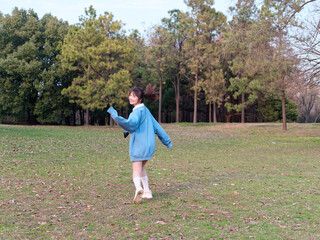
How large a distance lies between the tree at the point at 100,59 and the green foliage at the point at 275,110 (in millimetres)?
18665

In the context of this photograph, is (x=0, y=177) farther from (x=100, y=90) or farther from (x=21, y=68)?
(x=21, y=68)

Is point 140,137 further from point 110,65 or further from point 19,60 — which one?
point 19,60

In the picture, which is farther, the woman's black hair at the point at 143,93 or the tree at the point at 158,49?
the tree at the point at 158,49

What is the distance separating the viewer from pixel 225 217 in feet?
17.7

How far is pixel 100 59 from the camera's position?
33.7 m

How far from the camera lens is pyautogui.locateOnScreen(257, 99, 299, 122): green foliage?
141 ft

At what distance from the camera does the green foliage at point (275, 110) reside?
141 feet

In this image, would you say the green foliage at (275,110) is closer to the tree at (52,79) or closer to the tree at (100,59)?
the tree at (100,59)

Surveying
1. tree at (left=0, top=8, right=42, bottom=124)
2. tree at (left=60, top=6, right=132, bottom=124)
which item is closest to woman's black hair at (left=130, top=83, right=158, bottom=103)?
tree at (left=60, top=6, right=132, bottom=124)

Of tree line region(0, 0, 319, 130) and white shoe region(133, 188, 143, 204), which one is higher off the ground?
tree line region(0, 0, 319, 130)

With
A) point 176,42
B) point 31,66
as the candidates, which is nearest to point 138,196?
point 31,66

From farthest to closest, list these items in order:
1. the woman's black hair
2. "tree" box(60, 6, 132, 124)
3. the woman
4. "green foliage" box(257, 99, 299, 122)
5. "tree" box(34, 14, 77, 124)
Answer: "green foliage" box(257, 99, 299, 122)
"tree" box(34, 14, 77, 124)
"tree" box(60, 6, 132, 124)
the woman's black hair
the woman

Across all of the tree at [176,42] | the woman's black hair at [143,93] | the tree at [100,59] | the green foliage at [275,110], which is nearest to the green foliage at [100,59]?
the tree at [100,59]

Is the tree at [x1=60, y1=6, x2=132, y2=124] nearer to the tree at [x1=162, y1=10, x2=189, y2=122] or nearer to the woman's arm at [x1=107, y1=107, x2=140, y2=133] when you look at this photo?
the tree at [x1=162, y1=10, x2=189, y2=122]
